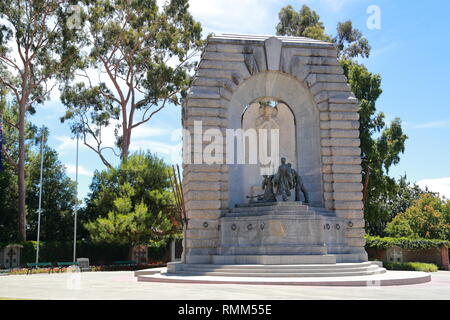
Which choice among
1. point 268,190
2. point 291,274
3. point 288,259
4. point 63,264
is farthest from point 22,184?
point 291,274

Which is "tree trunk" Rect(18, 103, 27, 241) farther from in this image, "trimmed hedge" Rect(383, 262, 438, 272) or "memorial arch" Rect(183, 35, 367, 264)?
"trimmed hedge" Rect(383, 262, 438, 272)

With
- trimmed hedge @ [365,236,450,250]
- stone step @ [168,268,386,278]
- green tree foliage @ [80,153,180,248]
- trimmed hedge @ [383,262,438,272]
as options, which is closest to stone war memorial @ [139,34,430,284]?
stone step @ [168,268,386,278]

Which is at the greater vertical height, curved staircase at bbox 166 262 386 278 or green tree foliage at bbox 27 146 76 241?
green tree foliage at bbox 27 146 76 241

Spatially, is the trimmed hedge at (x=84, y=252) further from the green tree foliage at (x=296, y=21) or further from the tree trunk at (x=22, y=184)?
the green tree foliage at (x=296, y=21)

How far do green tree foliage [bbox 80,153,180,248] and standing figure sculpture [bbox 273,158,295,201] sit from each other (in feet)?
47.6

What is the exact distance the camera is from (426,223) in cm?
4844

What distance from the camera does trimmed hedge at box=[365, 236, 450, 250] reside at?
31609 mm

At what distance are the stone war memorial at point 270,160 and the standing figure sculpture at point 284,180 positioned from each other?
0.14 feet

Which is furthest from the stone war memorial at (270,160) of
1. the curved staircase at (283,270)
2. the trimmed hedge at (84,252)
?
the trimmed hedge at (84,252)

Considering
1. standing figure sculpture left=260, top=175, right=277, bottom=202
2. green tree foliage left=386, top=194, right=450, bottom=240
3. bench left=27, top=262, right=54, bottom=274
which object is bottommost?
bench left=27, top=262, right=54, bottom=274

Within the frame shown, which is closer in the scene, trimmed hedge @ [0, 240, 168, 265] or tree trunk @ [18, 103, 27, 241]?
trimmed hedge @ [0, 240, 168, 265]

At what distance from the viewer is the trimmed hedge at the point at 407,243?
31609 mm

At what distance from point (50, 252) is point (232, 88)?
74.0ft
